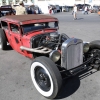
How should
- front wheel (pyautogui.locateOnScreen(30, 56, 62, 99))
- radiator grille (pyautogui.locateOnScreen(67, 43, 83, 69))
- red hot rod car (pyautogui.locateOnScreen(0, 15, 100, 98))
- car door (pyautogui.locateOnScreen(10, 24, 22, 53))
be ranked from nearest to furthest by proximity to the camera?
front wheel (pyautogui.locateOnScreen(30, 56, 62, 99))
red hot rod car (pyautogui.locateOnScreen(0, 15, 100, 98))
radiator grille (pyautogui.locateOnScreen(67, 43, 83, 69))
car door (pyautogui.locateOnScreen(10, 24, 22, 53))

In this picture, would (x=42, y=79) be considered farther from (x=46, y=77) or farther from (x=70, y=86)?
(x=70, y=86)

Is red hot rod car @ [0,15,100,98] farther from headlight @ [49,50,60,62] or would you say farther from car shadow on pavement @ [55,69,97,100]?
car shadow on pavement @ [55,69,97,100]

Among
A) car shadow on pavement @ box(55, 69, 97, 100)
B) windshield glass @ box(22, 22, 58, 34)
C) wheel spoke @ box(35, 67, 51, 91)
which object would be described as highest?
windshield glass @ box(22, 22, 58, 34)

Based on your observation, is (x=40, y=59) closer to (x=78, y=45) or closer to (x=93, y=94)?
(x=78, y=45)

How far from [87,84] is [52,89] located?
3.30ft

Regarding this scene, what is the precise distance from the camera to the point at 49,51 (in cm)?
363

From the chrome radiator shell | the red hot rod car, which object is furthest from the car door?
the chrome radiator shell

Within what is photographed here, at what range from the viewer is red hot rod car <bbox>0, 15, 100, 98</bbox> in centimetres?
299

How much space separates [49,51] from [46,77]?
2.51 feet

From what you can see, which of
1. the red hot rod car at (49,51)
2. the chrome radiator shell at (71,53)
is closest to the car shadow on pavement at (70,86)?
the red hot rod car at (49,51)

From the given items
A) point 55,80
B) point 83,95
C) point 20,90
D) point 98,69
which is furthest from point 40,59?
point 98,69

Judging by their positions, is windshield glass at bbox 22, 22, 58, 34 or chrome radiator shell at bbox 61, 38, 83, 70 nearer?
chrome radiator shell at bbox 61, 38, 83, 70

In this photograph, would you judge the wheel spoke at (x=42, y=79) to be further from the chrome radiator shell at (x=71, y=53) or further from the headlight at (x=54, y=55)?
the chrome radiator shell at (x=71, y=53)

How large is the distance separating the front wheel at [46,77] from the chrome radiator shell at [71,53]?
42 cm
